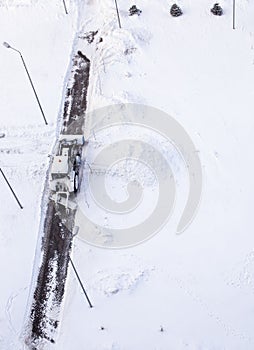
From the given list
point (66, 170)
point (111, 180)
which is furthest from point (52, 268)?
point (111, 180)

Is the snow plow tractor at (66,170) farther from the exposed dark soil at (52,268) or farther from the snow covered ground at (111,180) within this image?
the snow covered ground at (111,180)

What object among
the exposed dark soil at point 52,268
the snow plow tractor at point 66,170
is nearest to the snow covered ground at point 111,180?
the exposed dark soil at point 52,268

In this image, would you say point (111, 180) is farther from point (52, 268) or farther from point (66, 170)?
point (52, 268)

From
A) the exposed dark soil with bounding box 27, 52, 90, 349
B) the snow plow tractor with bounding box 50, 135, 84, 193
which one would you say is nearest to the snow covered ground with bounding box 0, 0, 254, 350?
the exposed dark soil with bounding box 27, 52, 90, 349

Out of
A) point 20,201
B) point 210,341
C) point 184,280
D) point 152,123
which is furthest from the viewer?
point 152,123

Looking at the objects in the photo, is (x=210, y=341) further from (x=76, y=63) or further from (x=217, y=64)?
(x=76, y=63)

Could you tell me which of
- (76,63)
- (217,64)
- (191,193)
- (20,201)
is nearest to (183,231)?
(191,193)

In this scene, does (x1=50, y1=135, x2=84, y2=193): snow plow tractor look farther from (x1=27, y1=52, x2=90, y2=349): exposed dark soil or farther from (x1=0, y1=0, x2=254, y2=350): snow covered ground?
(x1=0, y1=0, x2=254, y2=350): snow covered ground
